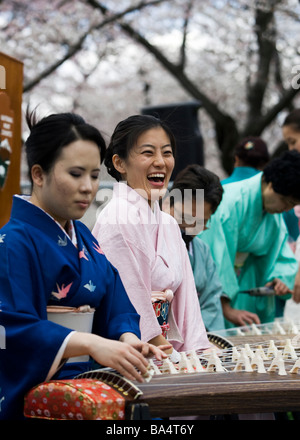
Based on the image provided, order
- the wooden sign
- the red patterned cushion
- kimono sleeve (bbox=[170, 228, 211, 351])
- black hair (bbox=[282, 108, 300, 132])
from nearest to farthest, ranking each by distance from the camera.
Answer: the red patterned cushion → kimono sleeve (bbox=[170, 228, 211, 351]) → the wooden sign → black hair (bbox=[282, 108, 300, 132])

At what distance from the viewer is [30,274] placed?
85.0 inches

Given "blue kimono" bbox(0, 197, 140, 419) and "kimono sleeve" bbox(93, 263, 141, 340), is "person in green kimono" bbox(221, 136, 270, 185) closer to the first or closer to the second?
"kimono sleeve" bbox(93, 263, 141, 340)

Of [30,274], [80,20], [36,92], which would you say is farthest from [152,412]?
[36,92]

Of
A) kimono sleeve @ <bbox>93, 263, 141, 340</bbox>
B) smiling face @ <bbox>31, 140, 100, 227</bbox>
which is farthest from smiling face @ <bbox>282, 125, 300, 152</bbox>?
smiling face @ <bbox>31, 140, 100, 227</bbox>

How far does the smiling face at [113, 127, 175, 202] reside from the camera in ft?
9.52

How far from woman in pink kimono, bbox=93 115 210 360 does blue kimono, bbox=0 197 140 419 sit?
369 mm

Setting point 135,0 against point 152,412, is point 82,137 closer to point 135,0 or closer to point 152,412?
point 152,412

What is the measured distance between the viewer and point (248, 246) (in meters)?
5.33

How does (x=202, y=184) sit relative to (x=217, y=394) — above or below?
above

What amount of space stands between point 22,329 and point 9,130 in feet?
7.62

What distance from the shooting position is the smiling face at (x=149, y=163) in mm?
2900

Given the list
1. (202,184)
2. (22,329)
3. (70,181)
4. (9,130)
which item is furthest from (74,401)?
(9,130)

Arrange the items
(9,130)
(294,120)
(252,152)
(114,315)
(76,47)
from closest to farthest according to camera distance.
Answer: (114,315) < (9,130) < (294,120) < (252,152) < (76,47)

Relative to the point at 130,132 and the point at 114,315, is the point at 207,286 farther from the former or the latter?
the point at 114,315
